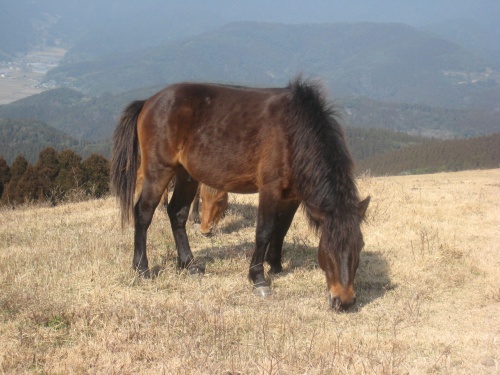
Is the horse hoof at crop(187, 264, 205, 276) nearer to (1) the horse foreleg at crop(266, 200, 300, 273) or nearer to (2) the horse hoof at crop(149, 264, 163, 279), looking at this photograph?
(2) the horse hoof at crop(149, 264, 163, 279)

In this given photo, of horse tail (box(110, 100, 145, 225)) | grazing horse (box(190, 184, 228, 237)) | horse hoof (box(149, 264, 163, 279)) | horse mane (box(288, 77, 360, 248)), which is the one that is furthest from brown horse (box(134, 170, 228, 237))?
horse mane (box(288, 77, 360, 248))

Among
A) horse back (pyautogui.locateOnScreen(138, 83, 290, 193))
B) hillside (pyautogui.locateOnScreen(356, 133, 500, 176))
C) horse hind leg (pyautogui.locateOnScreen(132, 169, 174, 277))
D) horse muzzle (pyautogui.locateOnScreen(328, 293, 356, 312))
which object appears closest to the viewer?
horse muzzle (pyautogui.locateOnScreen(328, 293, 356, 312))

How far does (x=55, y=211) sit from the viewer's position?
1188cm

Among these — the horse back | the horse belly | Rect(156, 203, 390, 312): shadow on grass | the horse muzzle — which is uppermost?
the horse back

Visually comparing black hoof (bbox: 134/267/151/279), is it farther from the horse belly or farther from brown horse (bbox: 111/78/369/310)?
the horse belly

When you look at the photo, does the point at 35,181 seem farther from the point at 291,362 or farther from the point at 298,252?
the point at 291,362

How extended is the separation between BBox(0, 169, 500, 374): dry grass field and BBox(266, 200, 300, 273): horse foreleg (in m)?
0.27

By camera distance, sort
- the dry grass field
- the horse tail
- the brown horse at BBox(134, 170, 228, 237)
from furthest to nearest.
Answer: the brown horse at BBox(134, 170, 228, 237)
the horse tail
the dry grass field

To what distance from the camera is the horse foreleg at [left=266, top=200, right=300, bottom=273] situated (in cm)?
642

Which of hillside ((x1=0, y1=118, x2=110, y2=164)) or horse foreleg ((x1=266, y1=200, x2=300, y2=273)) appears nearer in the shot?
horse foreleg ((x1=266, y1=200, x2=300, y2=273))

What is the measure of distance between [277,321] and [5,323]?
238 centimetres

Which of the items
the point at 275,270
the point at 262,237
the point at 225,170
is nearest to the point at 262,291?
the point at 262,237

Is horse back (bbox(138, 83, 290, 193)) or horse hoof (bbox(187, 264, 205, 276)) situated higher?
horse back (bbox(138, 83, 290, 193))

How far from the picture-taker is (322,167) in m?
5.47
